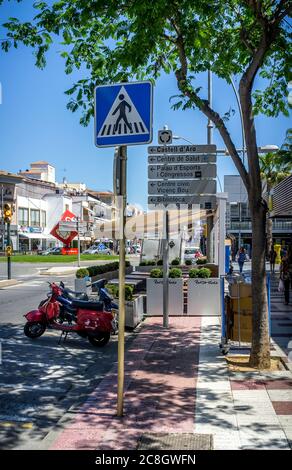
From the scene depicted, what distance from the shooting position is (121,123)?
18.2 feet

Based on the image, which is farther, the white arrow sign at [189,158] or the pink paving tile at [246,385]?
the white arrow sign at [189,158]

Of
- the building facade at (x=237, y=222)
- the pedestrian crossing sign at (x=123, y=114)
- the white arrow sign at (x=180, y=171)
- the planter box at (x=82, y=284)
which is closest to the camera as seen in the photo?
the pedestrian crossing sign at (x=123, y=114)

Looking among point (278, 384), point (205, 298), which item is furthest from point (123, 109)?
point (205, 298)

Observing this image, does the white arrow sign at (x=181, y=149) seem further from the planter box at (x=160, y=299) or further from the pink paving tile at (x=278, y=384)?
the pink paving tile at (x=278, y=384)

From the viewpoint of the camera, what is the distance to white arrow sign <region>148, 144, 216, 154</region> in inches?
457

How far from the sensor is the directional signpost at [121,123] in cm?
548

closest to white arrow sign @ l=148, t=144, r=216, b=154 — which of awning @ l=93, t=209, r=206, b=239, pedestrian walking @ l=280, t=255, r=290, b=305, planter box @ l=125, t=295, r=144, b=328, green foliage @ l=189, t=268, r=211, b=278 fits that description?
green foliage @ l=189, t=268, r=211, b=278

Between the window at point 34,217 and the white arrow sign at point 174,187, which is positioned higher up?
the window at point 34,217

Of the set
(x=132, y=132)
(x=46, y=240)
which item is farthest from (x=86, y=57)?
(x=46, y=240)

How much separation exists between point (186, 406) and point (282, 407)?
1.12 m

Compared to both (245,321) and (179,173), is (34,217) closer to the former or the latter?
(179,173)

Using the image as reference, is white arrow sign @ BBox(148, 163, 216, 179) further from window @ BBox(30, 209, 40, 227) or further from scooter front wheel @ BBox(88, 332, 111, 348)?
window @ BBox(30, 209, 40, 227)

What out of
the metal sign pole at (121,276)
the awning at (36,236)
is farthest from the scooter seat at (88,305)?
the awning at (36,236)

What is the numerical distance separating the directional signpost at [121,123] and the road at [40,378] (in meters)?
1.02
